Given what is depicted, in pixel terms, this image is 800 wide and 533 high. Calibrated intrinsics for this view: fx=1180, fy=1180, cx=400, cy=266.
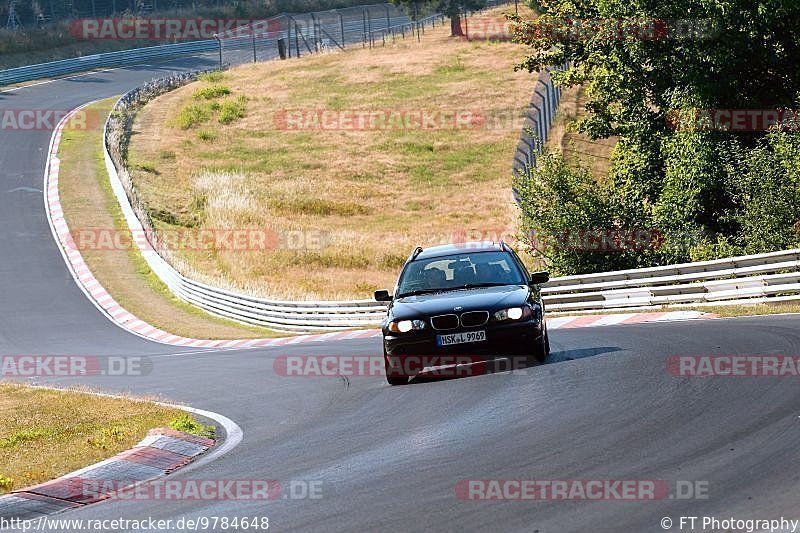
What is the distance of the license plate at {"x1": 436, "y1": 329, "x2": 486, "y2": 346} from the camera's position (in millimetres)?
12742

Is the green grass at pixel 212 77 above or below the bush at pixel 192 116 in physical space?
above

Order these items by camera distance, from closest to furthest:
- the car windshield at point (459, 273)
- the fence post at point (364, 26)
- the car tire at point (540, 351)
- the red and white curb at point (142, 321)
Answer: the car tire at point (540, 351) < the car windshield at point (459, 273) < the red and white curb at point (142, 321) < the fence post at point (364, 26)

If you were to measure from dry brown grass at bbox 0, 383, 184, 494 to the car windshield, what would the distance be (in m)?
3.15

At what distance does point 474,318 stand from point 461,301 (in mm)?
332

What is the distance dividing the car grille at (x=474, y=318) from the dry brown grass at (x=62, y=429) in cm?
328

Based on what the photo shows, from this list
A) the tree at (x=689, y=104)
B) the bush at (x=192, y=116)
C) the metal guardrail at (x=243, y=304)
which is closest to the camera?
the tree at (x=689, y=104)

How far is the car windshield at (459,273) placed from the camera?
13922 mm

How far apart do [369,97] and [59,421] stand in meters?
57.2

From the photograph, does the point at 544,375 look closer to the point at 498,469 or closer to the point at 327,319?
the point at 498,469

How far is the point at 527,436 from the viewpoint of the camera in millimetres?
9094

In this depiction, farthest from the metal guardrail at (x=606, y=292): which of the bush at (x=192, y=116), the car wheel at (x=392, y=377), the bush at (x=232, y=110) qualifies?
the bush at (x=232, y=110)

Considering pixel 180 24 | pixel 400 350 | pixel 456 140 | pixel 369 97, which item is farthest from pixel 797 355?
pixel 180 24

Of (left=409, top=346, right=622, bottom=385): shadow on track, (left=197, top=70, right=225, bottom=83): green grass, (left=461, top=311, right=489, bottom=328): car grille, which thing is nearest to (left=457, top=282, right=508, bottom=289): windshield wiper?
(left=409, top=346, right=622, bottom=385): shadow on track

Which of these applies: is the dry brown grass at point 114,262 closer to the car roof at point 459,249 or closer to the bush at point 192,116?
the bush at point 192,116
